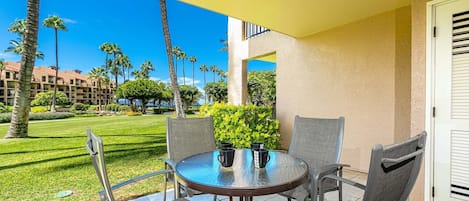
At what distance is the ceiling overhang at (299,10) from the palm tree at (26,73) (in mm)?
3883

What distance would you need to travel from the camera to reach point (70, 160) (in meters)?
4.82

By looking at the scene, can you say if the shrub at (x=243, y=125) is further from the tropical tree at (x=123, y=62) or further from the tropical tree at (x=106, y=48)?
the tropical tree at (x=123, y=62)

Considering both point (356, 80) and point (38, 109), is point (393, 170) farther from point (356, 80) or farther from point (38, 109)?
point (38, 109)

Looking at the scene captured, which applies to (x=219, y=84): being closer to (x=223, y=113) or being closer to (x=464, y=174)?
(x=223, y=113)

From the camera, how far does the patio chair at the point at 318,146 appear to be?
1921 mm

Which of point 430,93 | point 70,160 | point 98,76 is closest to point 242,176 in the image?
point 430,93

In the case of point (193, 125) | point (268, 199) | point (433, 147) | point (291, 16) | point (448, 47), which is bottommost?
point (268, 199)

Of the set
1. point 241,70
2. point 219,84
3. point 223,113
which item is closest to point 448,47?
point 223,113

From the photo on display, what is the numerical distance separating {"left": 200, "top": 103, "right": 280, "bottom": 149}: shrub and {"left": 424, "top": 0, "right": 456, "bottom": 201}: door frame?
246 centimetres

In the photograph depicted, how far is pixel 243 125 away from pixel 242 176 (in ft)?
9.29

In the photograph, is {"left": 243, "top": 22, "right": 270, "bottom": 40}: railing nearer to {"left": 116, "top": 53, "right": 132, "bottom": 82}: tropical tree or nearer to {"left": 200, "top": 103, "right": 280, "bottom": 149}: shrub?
{"left": 200, "top": 103, "right": 280, "bottom": 149}: shrub

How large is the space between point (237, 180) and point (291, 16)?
9.51ft

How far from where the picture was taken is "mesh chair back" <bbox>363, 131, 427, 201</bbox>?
2.97 feet

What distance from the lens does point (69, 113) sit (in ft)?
22.1
